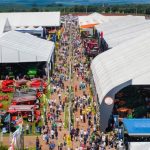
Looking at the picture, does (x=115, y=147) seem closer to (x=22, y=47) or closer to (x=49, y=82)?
(x=49, y=82)

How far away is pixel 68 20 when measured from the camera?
10425cm

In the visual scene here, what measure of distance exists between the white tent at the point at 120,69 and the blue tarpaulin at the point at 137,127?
10.7 ft

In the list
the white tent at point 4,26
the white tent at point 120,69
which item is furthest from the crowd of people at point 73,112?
the white tent at point 4,26

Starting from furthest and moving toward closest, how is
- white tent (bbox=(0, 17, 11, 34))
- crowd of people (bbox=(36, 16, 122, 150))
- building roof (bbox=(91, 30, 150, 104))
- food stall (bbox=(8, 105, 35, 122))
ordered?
white tent (bbox=(0, 17, 11, 34)) < food stall (bbox=(8, 105, 35, 122)) < building roof (bbox=(91, 30, 150, 104)) < crowd of people (bbox=(36, 16, 122, 150))

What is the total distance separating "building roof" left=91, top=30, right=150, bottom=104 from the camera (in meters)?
28.2

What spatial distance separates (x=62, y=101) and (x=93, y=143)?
32.7 feet

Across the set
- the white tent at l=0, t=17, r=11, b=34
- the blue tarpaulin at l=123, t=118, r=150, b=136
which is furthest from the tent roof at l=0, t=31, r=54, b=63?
the blue tarpaulin at l=123, t=118, r=150, b=136

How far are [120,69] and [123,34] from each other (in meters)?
21.8

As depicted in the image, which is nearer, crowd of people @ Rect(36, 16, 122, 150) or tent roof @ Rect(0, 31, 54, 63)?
crowd of people @ Rect(36, 16, 122, 150)

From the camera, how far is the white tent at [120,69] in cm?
2797

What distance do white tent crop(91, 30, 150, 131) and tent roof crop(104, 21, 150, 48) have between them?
→ 352 inches

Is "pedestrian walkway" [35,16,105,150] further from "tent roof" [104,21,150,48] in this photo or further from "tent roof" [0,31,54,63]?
"tent roof" [104,21,150,48]

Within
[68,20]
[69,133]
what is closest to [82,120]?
[69,133]

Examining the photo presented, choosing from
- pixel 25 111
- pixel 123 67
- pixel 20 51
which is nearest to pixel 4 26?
pixel 20 51
